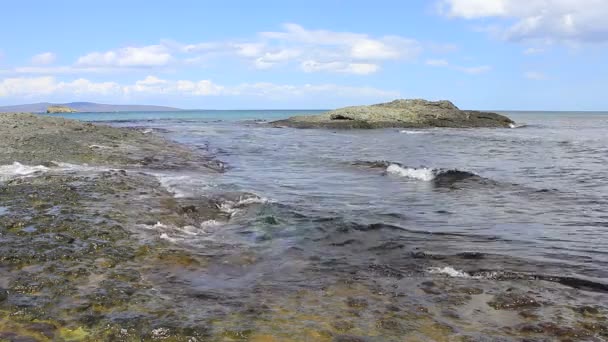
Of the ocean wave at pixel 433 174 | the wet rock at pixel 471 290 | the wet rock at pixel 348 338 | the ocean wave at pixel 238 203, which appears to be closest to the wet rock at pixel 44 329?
the wet rock at pixel 348 338

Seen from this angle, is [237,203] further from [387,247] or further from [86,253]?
[86,253]

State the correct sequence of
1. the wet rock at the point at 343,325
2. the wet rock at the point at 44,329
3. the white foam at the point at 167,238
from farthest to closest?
the white foam at the point at 167,238 < the wet rock at the point at 343,325 < the wet rock at the point at 44,329

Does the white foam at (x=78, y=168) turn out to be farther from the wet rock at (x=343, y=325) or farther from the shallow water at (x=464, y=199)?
the wet rock at (x=343, y=325)

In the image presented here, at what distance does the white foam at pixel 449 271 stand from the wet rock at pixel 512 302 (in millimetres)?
816

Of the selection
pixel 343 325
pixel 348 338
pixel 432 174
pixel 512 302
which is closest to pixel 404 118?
pixel 432 174

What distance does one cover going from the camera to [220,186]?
46.5 feet

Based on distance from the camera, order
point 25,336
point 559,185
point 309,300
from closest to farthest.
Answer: point 25,336, point 309,300, point 559,185

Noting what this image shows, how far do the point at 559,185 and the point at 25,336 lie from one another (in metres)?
15.3

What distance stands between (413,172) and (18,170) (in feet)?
42.7

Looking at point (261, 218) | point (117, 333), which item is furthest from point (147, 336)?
point (261, 218)

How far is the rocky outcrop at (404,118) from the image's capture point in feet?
186

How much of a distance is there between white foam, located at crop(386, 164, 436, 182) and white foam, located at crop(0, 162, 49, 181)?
12.0 meters

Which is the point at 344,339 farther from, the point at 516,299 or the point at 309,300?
the point at 516,299

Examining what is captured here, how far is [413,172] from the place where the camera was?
59.7 ft
